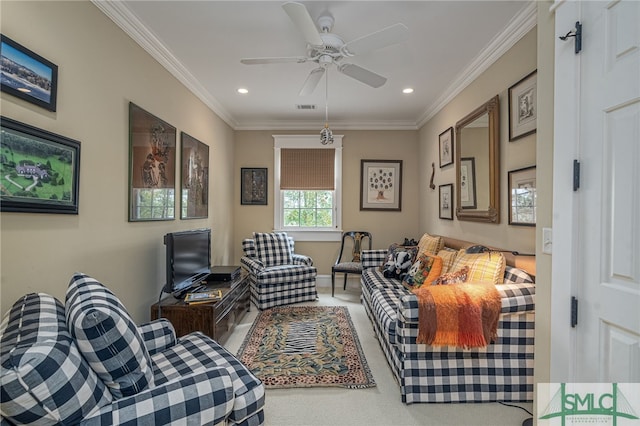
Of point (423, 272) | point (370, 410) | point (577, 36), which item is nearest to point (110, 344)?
point (370, 410)

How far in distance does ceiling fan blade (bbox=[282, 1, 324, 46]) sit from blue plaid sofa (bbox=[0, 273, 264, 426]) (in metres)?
1.76

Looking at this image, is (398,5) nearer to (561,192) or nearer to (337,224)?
(561,192)

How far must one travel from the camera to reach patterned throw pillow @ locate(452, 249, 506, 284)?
2400mm

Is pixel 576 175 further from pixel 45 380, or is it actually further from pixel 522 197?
pixel 45 380

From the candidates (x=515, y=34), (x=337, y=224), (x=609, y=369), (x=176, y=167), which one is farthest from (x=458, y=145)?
(x=176, y=167)

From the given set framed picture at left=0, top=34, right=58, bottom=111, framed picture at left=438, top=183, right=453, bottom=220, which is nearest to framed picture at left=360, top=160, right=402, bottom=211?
framed picture at left=438, top=183, right=453, bottom=220

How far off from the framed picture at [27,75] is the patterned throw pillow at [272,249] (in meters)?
3.01

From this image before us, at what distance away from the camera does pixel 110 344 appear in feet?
3.76

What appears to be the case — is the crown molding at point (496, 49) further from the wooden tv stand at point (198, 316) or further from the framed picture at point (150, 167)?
the wooden tv stand at point (198, 316)

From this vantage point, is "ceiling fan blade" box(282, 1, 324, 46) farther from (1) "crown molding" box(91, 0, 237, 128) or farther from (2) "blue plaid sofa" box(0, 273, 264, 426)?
(2) "blue plaid sofa" box(0, 273, 264, 426)

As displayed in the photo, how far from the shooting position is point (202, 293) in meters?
2.96

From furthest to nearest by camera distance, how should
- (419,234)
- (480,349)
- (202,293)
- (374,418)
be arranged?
1. (419,234)
2. (202,293)
3. (480,349)
4. (374,418)

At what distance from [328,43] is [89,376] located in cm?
242

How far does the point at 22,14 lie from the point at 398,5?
223cm
